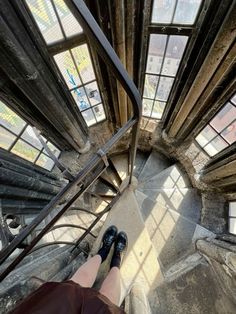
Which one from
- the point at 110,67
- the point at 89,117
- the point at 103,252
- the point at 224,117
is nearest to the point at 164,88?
the point at 224,117

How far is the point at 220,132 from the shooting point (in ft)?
13.0

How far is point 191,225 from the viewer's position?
4.34 m

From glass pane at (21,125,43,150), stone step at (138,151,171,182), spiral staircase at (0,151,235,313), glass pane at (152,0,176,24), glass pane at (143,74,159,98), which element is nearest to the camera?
spiral staircase at (0,151,235,313)

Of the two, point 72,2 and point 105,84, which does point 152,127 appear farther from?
point 72,2

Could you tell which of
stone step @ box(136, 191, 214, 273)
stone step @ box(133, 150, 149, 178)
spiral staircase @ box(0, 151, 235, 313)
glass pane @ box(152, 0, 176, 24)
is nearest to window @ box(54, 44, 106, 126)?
glass pane @ box(152, 0, 176, 24)

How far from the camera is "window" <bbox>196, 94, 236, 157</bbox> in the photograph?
11.7 ft

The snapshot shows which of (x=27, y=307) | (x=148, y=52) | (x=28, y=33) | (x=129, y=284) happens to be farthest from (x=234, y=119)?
(x=27, y=307)

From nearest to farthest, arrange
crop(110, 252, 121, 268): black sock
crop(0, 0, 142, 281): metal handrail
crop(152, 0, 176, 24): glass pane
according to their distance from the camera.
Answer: crop(0, 0, 142, 281): metal handrail, crop(110, 252, 121, 268): black sock, crop(152, 0, 176, 24): glass pane

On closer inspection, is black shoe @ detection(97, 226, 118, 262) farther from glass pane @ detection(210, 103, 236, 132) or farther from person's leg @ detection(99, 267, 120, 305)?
glass pane @ detection(210, 103, 236, 132)

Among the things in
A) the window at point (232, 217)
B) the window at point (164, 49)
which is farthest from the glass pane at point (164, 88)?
the window at point (232, 217)

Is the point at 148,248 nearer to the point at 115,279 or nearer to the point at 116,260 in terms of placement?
the point at 116,260

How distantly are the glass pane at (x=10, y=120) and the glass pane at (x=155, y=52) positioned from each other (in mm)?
2058

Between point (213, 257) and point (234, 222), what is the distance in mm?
1466

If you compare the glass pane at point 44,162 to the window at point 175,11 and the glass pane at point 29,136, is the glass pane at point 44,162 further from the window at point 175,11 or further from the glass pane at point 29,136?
the window at point 175,11
